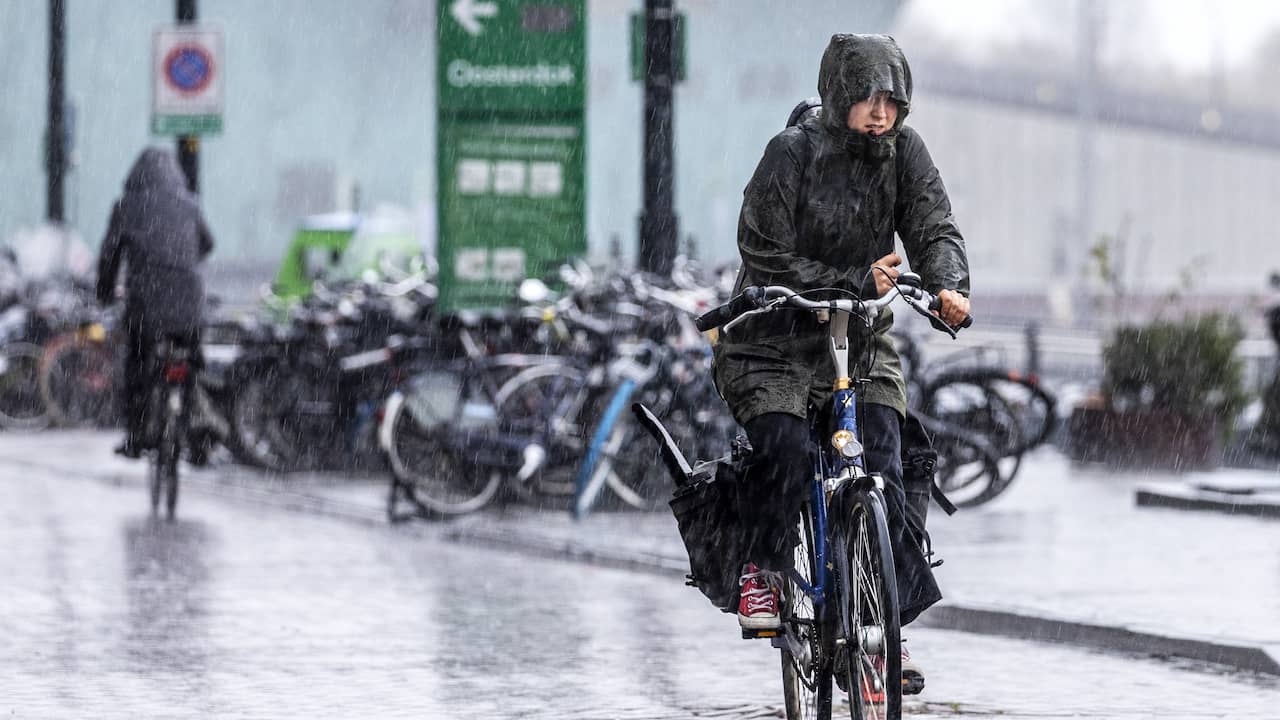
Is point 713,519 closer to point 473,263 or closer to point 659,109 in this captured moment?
point 659,109

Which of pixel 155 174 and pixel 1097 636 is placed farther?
pixel 155 174

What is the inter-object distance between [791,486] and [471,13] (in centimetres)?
851

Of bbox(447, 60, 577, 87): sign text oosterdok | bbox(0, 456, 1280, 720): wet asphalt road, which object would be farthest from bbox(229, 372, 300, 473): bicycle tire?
bbox(0, 456, 1280, 720): wet asphalt road

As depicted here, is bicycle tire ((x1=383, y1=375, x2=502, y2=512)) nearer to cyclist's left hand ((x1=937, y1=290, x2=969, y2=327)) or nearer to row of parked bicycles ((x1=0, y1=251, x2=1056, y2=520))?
row of parked bicycles ((x1=0, y1=251, x2=1056, y2=520))

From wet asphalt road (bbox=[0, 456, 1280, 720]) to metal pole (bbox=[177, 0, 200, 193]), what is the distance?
620 centimetres

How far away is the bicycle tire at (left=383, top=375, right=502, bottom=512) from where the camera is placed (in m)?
11.9

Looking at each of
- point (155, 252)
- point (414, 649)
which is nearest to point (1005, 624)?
point (414, 649)

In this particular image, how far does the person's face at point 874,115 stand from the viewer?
5.55 metres

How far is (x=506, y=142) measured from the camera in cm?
1370

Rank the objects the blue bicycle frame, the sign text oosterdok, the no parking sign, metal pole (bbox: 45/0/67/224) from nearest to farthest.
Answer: the blue bicycle frame, the sign text oosterdok, the no parking sign, metal pole (bbox: 45/0/67/224)

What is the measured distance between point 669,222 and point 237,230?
21344mm

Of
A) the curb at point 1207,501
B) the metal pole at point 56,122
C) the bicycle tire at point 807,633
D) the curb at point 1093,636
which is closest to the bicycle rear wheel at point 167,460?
the curb at point 1093,636

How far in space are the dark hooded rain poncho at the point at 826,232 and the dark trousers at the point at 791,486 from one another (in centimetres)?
5

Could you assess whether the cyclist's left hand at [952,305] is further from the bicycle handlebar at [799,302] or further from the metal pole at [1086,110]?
the metal pole at [1086,110]
